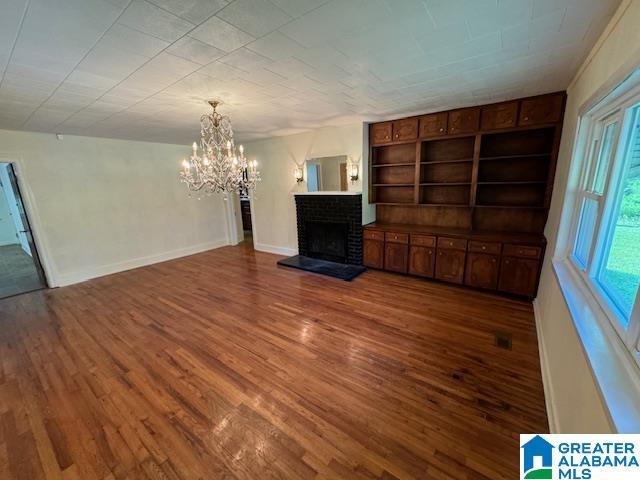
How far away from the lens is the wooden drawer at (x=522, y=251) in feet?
10.4

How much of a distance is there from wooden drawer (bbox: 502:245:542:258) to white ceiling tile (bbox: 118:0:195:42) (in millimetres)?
3961

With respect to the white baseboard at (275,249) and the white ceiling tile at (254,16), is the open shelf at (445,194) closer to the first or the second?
the white baseboard at (275,249)

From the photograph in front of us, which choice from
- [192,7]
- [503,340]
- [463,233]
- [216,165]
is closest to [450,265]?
[463,233]

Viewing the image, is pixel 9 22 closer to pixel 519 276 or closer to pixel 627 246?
pixel 627 246

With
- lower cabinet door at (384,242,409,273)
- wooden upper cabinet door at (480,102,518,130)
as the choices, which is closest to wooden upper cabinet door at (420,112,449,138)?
wooden upper cabinet door at (480,102,518,130)

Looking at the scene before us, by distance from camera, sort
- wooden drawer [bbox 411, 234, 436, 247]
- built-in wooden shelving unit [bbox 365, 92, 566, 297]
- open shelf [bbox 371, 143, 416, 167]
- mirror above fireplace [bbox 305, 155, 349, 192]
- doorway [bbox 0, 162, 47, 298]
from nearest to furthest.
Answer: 1. built-in wooden shelving unit [bbox 365, 92, 566, 297]
2. wooden drawer [bbox 411, 234, 436, 247]
3. doorway [bbox 0, 162, 47, 298]
4. open shelf [bbox 371, 143, 416, 167]
5. mirror above fireplace [bbox 305, 155, 349, 192]

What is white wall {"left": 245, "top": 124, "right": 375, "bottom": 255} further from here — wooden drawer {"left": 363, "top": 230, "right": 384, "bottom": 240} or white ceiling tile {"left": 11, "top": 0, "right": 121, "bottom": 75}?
A: white ceiling tile {"left": 11, "top": 0, "right": 121, "bottom": 75}

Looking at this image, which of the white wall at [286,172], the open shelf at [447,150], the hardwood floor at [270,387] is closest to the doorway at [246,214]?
the white wall at [286,172]

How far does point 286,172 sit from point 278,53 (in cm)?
362

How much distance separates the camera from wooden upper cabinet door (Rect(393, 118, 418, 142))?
4043 millimetres

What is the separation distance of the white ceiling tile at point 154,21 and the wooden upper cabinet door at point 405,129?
341 cm

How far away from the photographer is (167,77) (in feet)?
7.34

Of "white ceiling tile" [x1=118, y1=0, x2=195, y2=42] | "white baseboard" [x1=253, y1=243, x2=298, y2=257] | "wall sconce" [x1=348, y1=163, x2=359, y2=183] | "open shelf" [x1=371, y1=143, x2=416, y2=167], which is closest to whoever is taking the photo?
"white ceiling tile" [x1=118, y1=0, x2=195, y2=42]

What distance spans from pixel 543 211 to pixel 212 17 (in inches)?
172
